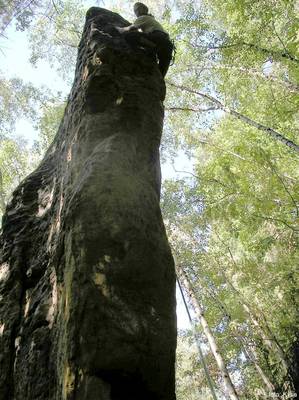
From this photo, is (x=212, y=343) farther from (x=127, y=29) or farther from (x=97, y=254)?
(x=97, y=254)

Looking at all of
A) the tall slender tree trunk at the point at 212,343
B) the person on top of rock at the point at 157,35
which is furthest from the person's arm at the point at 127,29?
the tall slender tree trunk at the point at 212,343

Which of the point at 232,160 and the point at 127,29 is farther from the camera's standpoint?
the point at 232,160

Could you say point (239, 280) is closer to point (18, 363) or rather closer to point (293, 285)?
point (293, 285)

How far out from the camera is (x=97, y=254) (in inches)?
119

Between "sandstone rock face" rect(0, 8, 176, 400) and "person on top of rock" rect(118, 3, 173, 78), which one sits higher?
"person on top of rock" rect(118, 3, 173, 78)

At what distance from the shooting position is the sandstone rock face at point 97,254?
8.95ft

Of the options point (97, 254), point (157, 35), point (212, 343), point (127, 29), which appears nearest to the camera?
point (97, 254)

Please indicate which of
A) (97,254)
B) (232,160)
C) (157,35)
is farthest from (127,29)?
(232,160)

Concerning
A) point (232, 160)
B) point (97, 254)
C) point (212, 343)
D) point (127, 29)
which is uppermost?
point (232, 160)

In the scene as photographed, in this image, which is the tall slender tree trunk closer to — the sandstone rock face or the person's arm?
the sandstone rock face

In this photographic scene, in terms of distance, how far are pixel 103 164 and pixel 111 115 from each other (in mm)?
792

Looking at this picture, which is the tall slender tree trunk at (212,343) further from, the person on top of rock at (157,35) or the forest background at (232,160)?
the person on top of rock at (157,35)

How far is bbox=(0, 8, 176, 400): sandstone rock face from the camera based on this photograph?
2.73 m

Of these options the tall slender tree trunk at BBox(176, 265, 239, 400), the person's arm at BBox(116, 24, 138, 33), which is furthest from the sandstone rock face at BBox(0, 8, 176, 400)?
the tall slender tree trunk at BBox(176, 265, 239, 400)
